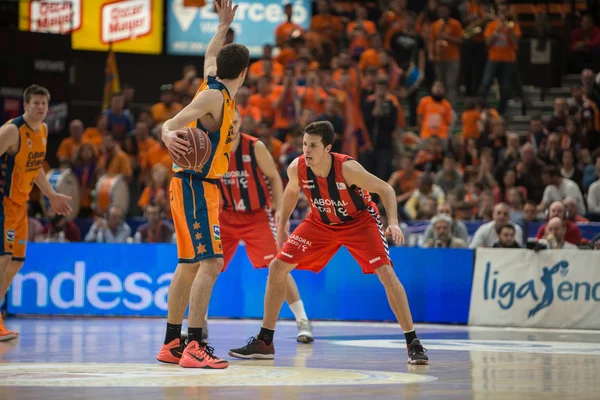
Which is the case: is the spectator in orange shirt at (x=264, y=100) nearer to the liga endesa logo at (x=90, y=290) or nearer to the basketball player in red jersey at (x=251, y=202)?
the liga endesa logo at (x=90, y=290)

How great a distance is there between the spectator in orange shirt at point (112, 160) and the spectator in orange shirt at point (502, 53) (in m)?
6.88

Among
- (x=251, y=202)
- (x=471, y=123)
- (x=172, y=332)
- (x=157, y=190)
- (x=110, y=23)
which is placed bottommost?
(x=172, y=332)

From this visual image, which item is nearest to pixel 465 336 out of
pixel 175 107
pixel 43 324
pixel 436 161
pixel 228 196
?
pixel 228 196

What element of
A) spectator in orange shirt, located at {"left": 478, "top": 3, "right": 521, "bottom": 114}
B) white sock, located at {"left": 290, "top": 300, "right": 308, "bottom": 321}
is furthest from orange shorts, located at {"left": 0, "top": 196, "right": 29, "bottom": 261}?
spectator in orange shirt, located at {"left": 478, "top": 3, "right": 521, "bottom": 114}

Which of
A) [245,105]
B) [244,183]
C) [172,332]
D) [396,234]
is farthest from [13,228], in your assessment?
Answer: [245,105]

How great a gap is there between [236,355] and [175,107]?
12240 mm

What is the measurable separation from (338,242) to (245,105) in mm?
9858

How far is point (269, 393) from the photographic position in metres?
6.81

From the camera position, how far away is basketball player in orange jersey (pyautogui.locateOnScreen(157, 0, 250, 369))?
8336 millimetres

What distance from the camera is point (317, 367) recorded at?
8.56m

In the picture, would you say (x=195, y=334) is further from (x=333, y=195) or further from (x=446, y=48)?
(x=446, y=48)

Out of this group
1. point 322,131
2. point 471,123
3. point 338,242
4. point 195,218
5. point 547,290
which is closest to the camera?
point 195,218

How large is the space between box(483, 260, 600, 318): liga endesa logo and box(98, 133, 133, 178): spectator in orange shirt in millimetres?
7834

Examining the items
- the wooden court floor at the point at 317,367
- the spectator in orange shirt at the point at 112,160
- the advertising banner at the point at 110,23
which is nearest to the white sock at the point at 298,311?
the wooden court floor at the point at 317,367
